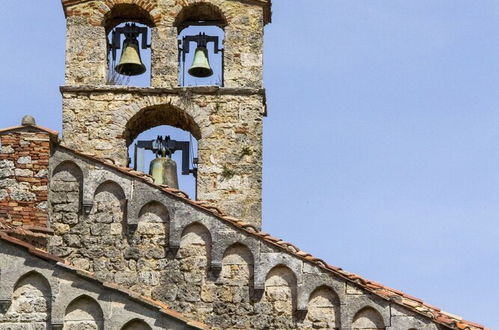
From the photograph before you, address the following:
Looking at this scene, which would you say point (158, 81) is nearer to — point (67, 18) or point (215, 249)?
point (67, 18)

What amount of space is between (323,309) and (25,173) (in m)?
3.45

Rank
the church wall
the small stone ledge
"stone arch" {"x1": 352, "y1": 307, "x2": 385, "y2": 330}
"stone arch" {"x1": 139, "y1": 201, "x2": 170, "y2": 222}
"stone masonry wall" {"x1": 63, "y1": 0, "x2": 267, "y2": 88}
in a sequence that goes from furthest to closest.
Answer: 1. "stone masonry wall" {"x1": 63, "y1": 0, "x2": 267, "y2": 88}
2. the small stone ledge
3. "stone arch" {"x1": 139, "y1": 201, "x2": 170, "y2": 222}
4. "stone arch" {"x1": 352, "y1": 307, "x2": 385, "y2": 330}
5. the church wall

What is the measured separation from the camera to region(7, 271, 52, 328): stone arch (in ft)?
43.8

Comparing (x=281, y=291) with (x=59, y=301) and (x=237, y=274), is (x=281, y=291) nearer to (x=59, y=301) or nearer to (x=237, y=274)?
(x=237, y=274)

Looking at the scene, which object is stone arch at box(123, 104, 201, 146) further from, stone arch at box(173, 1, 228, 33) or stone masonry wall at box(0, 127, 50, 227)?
stone masonry wall at box(0, 127, 50, 227)

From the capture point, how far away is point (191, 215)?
1650 centimetres

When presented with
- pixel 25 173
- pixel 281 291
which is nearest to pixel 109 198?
pixel 25 173

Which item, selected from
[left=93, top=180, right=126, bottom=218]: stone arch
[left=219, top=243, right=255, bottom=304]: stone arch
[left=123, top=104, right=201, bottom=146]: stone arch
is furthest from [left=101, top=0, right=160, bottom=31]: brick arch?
[left=219, top=243, right=255, bottom=304]: stone arch

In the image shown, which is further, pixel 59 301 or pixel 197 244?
pixel 197 244

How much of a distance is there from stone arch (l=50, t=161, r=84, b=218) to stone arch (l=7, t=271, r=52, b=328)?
314cm

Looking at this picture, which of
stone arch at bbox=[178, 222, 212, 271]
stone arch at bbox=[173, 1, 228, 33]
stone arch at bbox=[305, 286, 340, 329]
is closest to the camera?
stone arch at bbox=[305, 286, 340, 329]

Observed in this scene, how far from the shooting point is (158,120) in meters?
20.8

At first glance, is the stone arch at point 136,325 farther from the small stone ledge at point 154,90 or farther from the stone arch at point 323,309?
the small stone ledge at point 154,90

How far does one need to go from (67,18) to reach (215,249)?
5.82m
